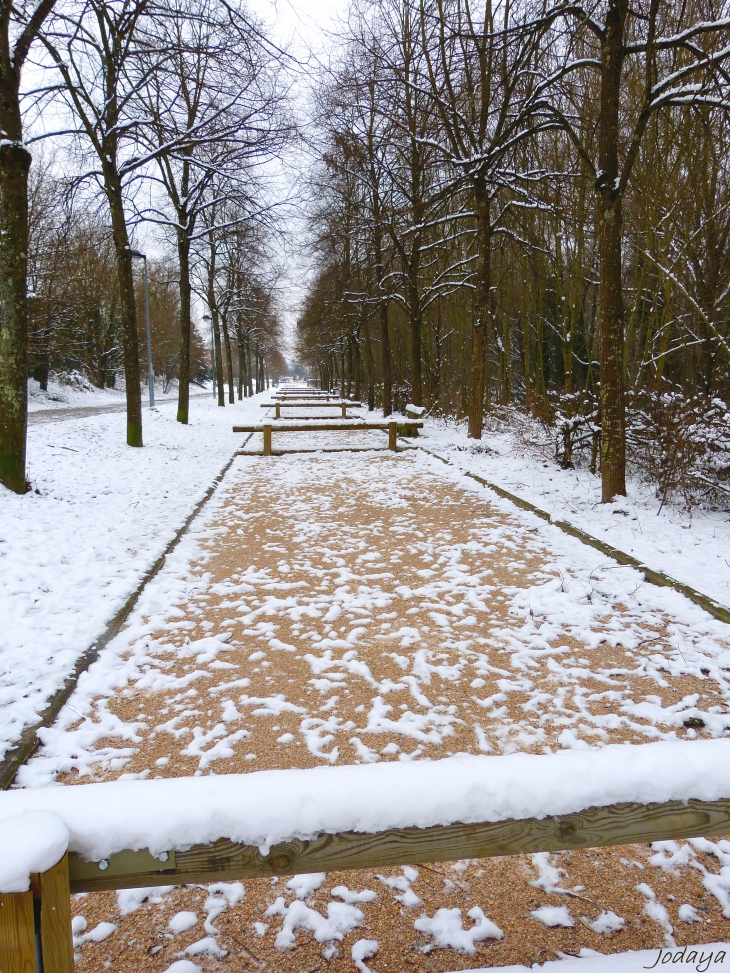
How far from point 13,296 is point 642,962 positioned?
8.46m

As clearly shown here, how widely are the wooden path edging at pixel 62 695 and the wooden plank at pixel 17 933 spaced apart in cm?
166

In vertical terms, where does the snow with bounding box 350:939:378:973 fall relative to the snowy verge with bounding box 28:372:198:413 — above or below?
below

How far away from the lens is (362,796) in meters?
1.46

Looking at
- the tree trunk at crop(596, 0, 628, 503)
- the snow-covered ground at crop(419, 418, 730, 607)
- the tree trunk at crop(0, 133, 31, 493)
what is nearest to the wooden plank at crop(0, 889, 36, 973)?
the snow-covered ground at crop(419, 418, 730, 607)

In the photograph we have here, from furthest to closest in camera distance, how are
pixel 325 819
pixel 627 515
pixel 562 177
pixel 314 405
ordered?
pixel 314 405 < pixel 562 177 < pixel 627 515 < pixel 325 819

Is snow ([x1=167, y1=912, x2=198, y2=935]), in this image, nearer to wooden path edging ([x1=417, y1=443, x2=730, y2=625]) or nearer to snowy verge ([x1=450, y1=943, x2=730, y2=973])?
snowy verge ([x1=450, y1=943, x2=730, y2=973])

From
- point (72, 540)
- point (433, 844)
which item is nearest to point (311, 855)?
point (433, 844)

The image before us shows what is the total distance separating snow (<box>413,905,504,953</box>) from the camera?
6.70 feet

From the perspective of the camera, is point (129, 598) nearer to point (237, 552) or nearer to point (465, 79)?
point (237, 552)

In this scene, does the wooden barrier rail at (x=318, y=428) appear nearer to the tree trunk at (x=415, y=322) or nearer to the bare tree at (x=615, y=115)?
the tree trunk at (x=415, y=322)

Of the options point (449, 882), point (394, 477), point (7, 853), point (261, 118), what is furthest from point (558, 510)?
point (261, 118)

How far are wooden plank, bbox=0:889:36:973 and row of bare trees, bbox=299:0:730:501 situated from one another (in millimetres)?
7417

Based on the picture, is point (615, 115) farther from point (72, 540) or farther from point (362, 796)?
point (362, 796)

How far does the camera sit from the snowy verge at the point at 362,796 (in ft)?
4.45
